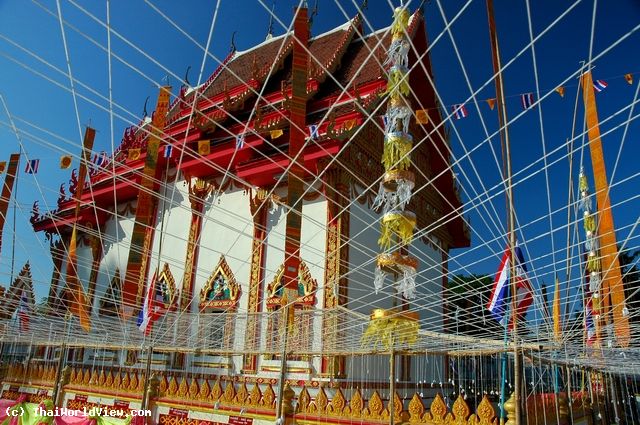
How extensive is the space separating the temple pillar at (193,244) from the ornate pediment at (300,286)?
218 cm

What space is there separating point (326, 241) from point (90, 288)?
778 cm

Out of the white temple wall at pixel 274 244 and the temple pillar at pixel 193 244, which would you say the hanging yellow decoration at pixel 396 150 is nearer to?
the white temple wall at pixel 274 244

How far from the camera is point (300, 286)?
34.1 ft

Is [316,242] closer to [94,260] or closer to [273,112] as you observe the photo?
[273,112]

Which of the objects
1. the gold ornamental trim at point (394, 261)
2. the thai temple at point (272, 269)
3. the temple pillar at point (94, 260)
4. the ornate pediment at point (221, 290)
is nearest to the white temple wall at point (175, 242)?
the thai temple at point (272, 269)

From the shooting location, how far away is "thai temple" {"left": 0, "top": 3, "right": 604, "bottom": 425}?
20.8 feet

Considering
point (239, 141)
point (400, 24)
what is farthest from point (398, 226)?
point (239, 141)

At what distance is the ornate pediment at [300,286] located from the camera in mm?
10156

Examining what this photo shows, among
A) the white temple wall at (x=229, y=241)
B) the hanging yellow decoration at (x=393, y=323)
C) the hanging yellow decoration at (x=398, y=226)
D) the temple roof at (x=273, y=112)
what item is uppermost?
the temple roof at (x=273, y=112)

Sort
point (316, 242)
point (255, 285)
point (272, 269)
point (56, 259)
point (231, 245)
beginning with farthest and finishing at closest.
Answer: point (56, 259) < point (231, 245) < point (272, 269) < point (255, 285) < point (316, 242)

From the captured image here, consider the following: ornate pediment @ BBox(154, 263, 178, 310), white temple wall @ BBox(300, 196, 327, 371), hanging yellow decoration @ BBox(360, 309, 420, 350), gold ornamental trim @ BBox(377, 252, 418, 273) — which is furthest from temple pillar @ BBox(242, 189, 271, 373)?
gold ornamental trim @ BBox(377, 252, 418, 273)

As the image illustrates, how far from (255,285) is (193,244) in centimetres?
224

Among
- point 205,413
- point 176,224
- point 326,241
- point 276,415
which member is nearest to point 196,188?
point 176,224

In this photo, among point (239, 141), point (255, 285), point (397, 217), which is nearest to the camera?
point (397, 217)
